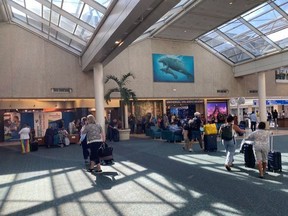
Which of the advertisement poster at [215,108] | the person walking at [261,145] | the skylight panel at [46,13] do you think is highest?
the skylight panel at [46,13]

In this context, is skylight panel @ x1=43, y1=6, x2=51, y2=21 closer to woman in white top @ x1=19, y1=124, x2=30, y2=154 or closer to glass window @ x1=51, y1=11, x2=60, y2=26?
glass window @ x1=51, y1=11, x2=60, y2=26

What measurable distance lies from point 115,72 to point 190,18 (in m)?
6.16

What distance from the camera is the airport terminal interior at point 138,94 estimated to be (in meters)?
5.27

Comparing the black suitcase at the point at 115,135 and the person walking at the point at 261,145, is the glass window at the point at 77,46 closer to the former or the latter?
the black suitcase at the point at 115,135

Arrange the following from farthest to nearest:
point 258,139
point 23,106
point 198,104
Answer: point 198,104 → point 23,106 → point 258,139

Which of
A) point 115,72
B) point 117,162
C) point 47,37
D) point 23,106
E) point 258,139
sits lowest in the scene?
point 117,162

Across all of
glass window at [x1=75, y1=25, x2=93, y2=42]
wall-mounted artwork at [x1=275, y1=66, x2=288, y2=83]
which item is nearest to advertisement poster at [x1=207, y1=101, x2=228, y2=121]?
wall-mounted artwork at [x1=275, y1=66, x2=288, y2=83]

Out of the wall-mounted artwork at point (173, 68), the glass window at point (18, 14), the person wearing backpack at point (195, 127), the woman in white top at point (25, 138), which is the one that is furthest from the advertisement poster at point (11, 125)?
the person wearing backpack at point (195, 127)

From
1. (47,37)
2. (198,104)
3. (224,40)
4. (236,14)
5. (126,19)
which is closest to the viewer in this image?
(126,19)

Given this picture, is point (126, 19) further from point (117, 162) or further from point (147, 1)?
point (117, 162)

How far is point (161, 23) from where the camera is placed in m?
17.8

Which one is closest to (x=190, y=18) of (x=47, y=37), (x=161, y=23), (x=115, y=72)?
(x=161, y=23)

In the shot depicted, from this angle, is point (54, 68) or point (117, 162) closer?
point (117, 162)

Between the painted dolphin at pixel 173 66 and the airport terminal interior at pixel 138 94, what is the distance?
0.08m
